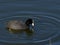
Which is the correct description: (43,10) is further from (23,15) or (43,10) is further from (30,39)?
(30,39)

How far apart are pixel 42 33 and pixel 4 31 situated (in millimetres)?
1275

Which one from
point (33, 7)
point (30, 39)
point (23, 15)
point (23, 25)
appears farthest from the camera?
point (33, 7)

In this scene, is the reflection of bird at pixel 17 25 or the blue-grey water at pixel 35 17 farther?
the reflection of bird at pixel 17 25

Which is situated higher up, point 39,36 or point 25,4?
point 25,4

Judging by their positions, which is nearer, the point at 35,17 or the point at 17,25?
the point at 17,25

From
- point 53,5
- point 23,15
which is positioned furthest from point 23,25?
point 53,5

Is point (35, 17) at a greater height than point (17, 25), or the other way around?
point (35, 17)

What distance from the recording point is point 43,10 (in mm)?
11242

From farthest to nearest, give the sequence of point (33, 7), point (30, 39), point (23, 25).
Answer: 1. point (33, 7)
2. point (23, 25)
3. point (30, 39)

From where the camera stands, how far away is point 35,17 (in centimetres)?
1045

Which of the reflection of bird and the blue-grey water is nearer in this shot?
the blue-grey water

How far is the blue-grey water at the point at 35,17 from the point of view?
8862 millimetres

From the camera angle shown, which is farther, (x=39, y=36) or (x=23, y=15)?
(x=23, y=15)

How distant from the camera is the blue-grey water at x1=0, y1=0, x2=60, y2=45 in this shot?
29.1 feet
